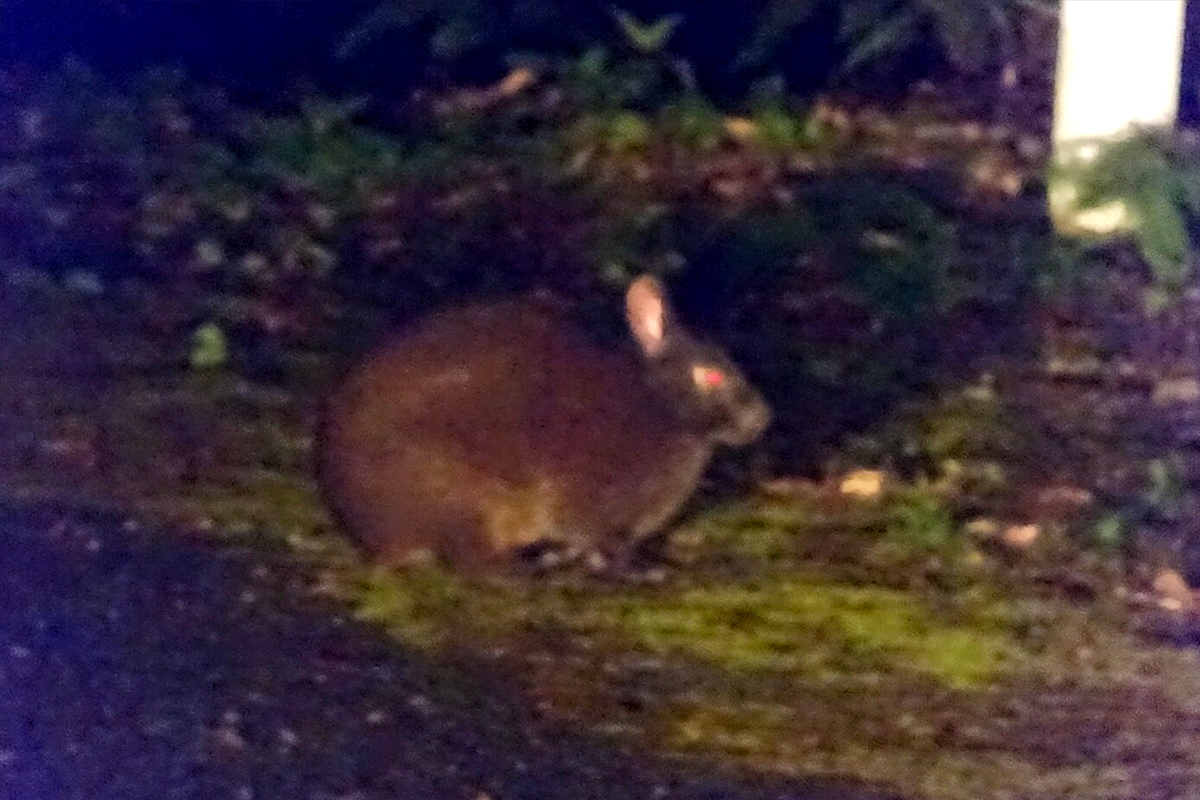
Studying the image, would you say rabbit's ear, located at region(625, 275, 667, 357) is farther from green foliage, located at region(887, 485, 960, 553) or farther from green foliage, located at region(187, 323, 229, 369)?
green foliage, located at region(187, 323, 229, 369)

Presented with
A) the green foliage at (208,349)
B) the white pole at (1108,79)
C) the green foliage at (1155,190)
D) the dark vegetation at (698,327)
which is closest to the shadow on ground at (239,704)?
the dark vegetation at (698,327)

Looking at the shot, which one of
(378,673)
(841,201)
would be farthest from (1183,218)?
(378,673)

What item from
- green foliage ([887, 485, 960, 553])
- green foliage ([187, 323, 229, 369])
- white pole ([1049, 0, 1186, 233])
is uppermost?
white pole ([1049, 0, 1186, 233])

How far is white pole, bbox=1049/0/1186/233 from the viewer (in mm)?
3803

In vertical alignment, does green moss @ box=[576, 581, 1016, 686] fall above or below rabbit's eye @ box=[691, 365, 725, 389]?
below

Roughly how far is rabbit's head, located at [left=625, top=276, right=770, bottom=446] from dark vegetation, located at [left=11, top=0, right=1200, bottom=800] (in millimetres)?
242

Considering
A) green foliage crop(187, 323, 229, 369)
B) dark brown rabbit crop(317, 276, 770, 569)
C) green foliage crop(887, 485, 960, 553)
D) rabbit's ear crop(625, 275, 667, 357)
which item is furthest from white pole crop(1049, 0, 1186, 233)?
green foliage crop(187, 323, 229, 369)

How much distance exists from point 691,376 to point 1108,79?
5.62 feet

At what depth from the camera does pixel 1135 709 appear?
2623 millimetres

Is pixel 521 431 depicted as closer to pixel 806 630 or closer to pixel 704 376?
pixel 704 376

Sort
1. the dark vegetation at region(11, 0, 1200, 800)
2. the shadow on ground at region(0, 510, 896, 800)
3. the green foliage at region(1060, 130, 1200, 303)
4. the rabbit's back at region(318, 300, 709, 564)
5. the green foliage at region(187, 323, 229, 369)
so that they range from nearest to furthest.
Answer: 1. the shadow on ground at region(0, 510, 896, 800)
2. the dark vegetation at region(11, 0, 1200, 800)
3. the rabbit's back at region(318, 300, 709, 564)
4. the green foliage at region(187, 323, 229, 369)
5. the green foliage at region(1060, 130, 1200, 303)

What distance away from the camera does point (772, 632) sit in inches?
111

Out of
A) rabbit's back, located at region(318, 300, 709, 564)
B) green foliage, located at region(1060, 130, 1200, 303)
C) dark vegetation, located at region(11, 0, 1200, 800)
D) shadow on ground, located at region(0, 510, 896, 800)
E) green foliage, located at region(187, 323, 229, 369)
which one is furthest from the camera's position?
green foliage, located at region(1060, 130, 1200, 303)

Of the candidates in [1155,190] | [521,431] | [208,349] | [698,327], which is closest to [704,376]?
[521,431]
